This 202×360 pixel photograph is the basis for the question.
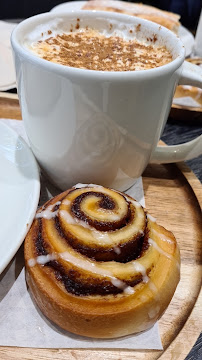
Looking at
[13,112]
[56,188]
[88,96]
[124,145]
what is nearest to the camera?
[88,96]

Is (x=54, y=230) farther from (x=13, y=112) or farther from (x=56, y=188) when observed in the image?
(x=13, y=112)

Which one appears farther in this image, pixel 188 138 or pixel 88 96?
pixel 188 138

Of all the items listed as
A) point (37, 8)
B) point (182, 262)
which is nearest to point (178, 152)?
point (182, 262)

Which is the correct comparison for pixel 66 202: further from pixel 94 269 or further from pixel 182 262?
pixel 182 262

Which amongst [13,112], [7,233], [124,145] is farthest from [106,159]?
[13,112]

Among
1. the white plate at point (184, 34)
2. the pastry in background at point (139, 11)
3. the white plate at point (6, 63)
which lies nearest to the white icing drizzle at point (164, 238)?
the white plate at point (6, 63)

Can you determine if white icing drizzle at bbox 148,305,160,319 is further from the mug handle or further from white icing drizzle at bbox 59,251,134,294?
the mug handle

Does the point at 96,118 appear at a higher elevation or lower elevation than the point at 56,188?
higher
